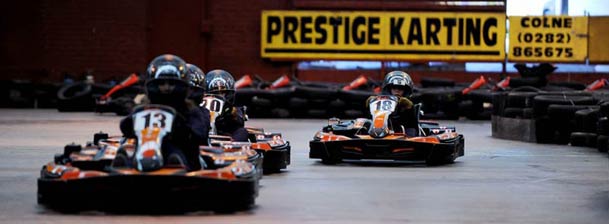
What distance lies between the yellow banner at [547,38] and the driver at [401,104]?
16.8 meters

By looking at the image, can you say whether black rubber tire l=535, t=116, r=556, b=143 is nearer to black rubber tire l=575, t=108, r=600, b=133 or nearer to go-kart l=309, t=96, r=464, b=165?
black rubber tire l=575, t=108, r=600, b=133

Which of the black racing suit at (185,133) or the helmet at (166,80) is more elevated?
the helmet at (166,80)

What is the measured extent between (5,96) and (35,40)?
5.57 feet

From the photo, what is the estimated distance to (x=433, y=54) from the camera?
3048 centimetres

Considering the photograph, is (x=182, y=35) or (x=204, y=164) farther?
(x=182, y=35)

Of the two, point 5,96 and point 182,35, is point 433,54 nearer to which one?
point 182,35

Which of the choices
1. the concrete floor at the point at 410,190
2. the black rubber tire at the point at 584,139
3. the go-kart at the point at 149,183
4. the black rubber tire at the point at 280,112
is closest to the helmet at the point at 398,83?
the concrete floor at the point at 410,190

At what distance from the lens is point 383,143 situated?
12984mm

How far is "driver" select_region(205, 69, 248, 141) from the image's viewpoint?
39.7 ft

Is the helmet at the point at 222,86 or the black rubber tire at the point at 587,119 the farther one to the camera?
the black rubber tire at the point at 587,119

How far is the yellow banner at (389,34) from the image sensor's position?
3030 cm

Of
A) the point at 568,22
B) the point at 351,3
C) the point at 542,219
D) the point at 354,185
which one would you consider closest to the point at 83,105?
the point at 351,3

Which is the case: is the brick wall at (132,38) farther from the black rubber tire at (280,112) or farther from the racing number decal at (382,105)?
the racing number decal at (382,105)

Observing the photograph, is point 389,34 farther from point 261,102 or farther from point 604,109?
point 604,109
